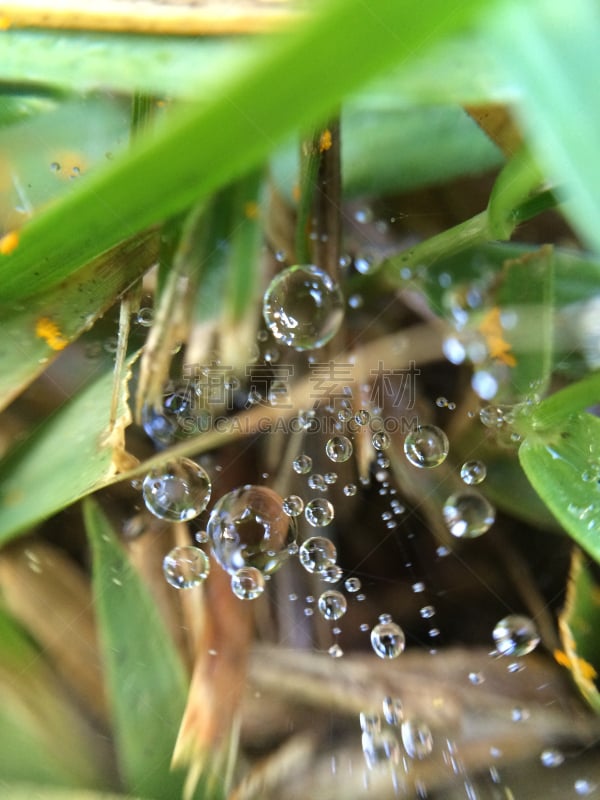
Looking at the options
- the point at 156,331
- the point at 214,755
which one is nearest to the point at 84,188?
the point at 156,331

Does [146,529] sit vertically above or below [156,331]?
below

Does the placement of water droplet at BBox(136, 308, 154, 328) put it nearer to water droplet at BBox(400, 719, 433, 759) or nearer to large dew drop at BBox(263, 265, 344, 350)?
large dew drop at BBox(263, 265, 344, 350)

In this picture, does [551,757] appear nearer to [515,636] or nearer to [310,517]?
[515,636]

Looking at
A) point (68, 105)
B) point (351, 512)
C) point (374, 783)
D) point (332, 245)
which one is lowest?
point (374, 783)

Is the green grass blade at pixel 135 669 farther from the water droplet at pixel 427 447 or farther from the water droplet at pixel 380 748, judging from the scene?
the water droplet at pixel 427 447

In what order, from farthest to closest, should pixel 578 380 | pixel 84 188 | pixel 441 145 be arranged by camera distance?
pixel 441 145
pixel 578 380
pixel 84 188

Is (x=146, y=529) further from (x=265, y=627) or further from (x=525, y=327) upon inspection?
(x=525, y=327)

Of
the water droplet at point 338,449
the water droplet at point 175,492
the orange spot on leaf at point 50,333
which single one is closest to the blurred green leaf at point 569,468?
the water droplet at point 338,449

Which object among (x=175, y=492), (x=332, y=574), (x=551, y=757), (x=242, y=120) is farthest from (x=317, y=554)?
(x=242, y=120)
